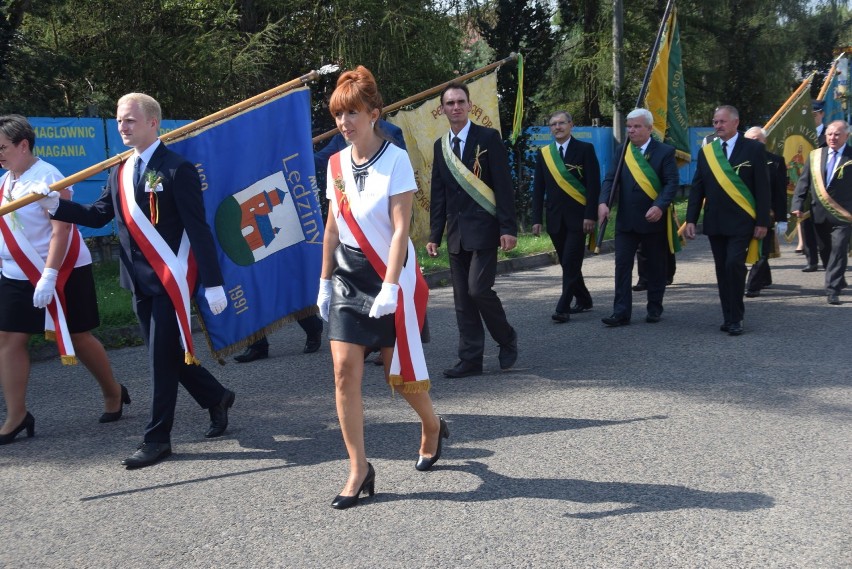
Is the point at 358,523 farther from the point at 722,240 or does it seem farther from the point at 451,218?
the point at 722,240

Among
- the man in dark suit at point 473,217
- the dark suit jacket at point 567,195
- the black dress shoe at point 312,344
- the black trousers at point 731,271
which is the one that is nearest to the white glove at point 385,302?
the man in dark suit at point 473,217

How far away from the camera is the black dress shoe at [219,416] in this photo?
5500 mm

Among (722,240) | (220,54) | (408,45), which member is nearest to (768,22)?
(408,45)

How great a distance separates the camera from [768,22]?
100 feet

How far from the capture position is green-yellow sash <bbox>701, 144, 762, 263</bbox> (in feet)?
27.1

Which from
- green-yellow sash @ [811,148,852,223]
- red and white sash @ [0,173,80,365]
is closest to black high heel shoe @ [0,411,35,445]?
→ red and white sash @ [0,173,80,365]

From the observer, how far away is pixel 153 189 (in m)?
4.93

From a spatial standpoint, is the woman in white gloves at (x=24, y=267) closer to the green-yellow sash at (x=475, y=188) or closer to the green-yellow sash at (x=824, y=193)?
the green-yellow sash at (x=475, y=188)

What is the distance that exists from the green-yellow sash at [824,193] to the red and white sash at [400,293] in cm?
652

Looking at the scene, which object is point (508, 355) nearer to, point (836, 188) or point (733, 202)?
point (733, 202)

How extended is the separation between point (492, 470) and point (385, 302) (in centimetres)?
109

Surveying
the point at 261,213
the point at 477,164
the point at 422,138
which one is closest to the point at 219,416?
the point at 261,213

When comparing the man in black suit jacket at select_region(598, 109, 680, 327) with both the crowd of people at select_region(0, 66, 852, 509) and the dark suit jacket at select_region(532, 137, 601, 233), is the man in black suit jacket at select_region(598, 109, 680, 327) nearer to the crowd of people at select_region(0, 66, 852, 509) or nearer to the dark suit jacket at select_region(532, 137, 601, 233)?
the crowd of people at select_region(0, 66, 852, 509)

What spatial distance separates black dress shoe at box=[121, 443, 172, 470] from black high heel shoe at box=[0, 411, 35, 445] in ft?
2.88
